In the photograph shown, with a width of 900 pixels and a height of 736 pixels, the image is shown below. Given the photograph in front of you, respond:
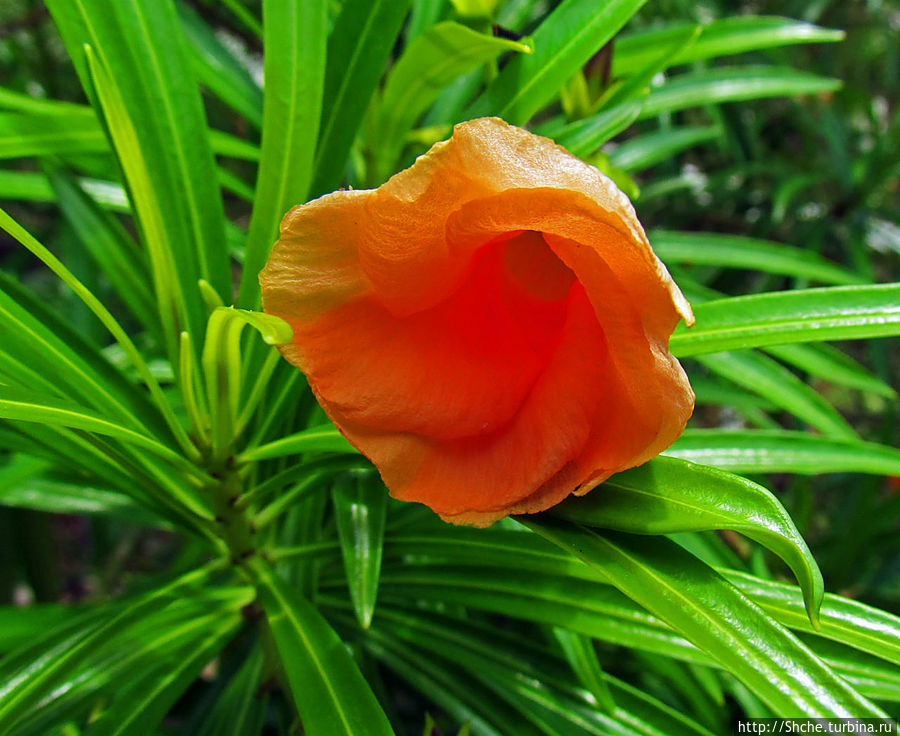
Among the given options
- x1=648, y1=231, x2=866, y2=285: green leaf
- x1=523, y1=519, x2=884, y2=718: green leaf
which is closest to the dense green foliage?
x1=523, y1=519, x2=884, y2=718: green leaf

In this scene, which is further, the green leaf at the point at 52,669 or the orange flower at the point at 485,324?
the green leaf at the point at 52,669

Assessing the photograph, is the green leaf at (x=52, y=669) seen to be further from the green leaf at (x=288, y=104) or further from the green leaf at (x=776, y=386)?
the green leaf at (x=776, y=386)

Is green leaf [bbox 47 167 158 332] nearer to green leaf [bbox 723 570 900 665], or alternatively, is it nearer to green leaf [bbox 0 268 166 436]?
green leaf [bbox 0 268 166 436]

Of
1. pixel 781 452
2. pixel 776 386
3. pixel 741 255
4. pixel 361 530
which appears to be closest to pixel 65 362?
pixel 361 530

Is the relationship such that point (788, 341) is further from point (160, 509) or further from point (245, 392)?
point (160, 509)

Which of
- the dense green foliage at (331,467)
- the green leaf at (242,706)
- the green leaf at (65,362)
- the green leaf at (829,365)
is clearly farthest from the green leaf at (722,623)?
the green leaf at (829,365)
